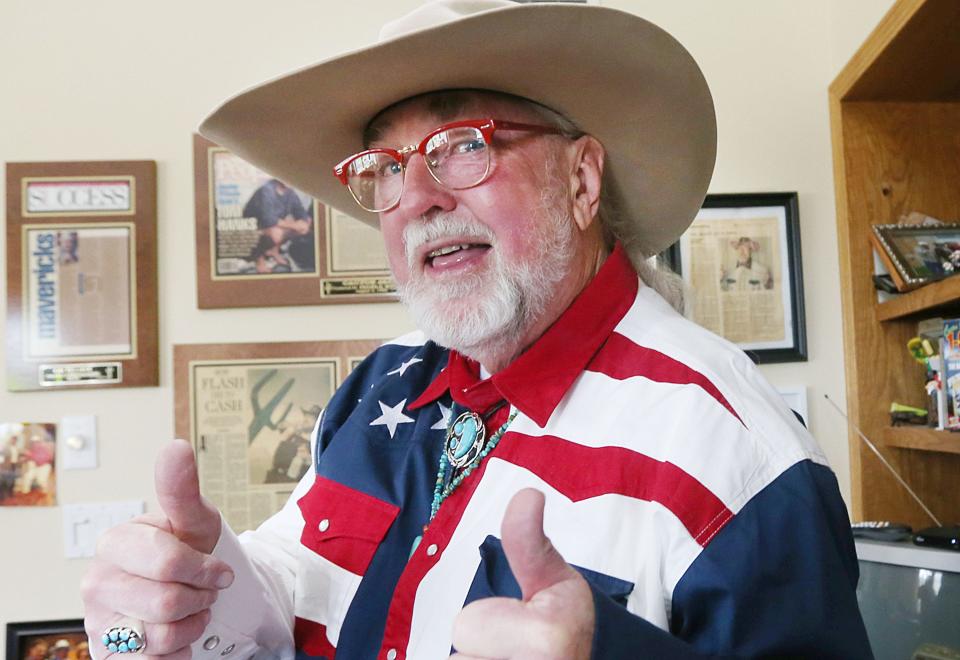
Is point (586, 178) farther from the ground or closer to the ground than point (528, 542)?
farther from the ground

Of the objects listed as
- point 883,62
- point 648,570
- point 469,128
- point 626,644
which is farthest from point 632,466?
point 883,62

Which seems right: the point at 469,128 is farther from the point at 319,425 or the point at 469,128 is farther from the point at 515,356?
the point at 319,425

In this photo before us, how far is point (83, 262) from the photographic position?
1.77 m

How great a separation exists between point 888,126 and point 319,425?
1395mm

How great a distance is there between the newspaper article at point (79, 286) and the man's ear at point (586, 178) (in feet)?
3.79

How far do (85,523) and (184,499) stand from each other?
1185 millimetres

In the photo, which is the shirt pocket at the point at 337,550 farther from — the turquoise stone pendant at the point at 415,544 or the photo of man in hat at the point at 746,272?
the photo of man in hat at the point at 746,272

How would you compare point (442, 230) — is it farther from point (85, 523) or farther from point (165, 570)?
point (85, 523)

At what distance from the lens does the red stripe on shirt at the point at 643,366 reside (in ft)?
2.58

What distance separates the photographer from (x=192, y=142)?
179cm

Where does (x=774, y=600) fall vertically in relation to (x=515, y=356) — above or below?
below

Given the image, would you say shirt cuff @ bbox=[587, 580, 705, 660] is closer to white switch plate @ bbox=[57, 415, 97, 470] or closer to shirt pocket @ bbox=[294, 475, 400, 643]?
shirt pocket @ bbox=[294, 475, 400, 643]

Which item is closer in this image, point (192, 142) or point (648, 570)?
point (648, 570)

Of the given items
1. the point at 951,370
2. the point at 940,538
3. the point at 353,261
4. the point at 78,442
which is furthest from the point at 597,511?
the point at 78,442
